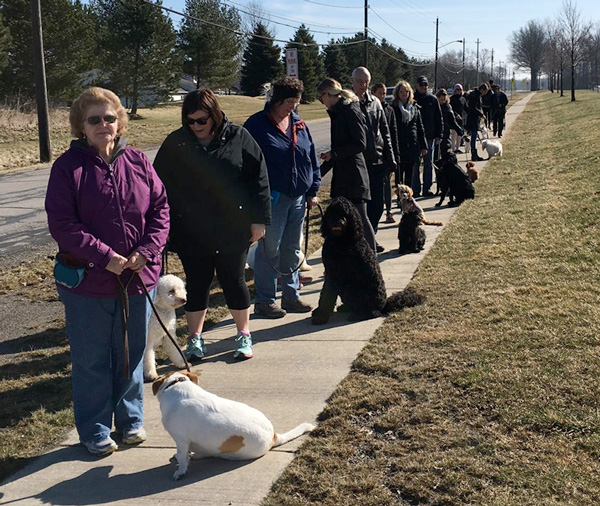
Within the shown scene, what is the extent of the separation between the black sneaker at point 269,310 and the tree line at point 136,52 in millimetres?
17187

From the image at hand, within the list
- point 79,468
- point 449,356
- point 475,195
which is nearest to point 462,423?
point 449,356

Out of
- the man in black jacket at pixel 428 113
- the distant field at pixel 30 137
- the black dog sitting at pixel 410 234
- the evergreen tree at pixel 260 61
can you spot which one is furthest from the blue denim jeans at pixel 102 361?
the evergreen tree at pixel 260 61

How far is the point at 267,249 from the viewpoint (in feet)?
19.9

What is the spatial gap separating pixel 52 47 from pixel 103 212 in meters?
40.1

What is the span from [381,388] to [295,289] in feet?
7.32

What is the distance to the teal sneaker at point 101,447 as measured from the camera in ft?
12.4

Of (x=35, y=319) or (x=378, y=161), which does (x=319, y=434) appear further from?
(x=378, y=161)

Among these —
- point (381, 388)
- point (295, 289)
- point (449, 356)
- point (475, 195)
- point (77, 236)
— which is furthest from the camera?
point (475, 195)

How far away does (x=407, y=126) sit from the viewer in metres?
10.8

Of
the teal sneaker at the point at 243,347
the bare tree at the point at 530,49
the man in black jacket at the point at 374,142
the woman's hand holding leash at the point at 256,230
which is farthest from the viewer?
the bare tree at the point at 530,49

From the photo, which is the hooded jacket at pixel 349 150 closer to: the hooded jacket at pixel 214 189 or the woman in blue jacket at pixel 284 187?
the woman in blue jacket at pixel 284 187

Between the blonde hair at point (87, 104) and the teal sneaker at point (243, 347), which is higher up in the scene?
the blonde hair at point (87, 104)

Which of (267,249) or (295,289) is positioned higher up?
(267,249)

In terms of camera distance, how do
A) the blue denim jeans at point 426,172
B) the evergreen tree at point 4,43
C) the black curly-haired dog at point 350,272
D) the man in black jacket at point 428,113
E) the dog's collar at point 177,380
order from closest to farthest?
the dog's collar at point 177,380 < the black curly-haired dog at point 350,272 < the man in black jacket at point 428,113 < the blue denim jeans at point 426,172 < the evergreen tree at point 4,43
